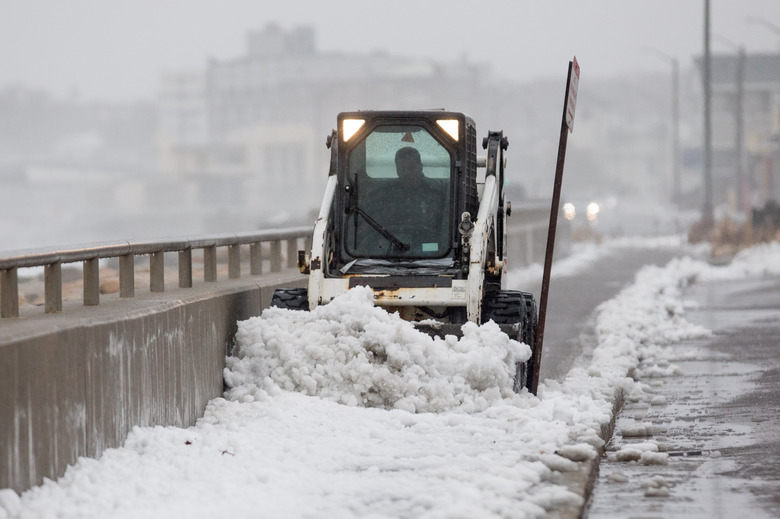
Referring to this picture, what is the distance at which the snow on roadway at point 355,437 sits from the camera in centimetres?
793

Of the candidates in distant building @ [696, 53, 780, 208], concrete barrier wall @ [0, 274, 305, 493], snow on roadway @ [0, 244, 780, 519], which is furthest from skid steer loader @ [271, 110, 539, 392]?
distant building @ [696, 53, 780, 208]

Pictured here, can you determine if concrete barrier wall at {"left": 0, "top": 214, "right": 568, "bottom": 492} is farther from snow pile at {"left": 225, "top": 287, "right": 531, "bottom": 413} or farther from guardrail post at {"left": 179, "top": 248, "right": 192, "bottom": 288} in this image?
snow pile at {"left": 225, "top": 287, "right": 531, "bottom": 413}

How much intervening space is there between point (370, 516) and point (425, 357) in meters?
4.29

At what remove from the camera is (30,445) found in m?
7.66

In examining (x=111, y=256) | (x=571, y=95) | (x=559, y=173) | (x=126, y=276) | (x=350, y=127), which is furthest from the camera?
(x=350, y=127)

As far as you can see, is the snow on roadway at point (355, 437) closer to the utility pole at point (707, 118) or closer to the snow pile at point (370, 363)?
the snow pile at point (370, 363)

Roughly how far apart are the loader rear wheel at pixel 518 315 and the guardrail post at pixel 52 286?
4.33 m

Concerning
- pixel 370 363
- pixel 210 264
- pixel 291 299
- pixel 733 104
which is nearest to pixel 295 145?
pixel 733 104

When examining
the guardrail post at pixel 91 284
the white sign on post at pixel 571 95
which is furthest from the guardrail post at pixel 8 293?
the white sign on post at pixel 571 95

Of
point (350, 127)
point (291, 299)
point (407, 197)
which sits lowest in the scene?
point (291, 299)

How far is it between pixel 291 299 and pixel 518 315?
193 cm

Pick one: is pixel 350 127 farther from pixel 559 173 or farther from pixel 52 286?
pixel 52 286

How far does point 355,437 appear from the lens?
1025cm

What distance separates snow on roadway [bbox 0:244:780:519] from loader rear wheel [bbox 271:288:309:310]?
28.9 inches
